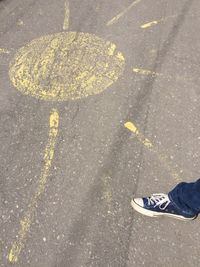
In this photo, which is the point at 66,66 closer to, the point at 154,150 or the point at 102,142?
the point at 102,142

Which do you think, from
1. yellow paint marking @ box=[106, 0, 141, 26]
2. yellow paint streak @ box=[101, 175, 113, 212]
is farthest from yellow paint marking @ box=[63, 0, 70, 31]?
yellow paint streak @ box=[101, 175, 113, 212]

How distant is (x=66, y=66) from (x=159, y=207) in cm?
253

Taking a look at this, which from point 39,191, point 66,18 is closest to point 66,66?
point 66,18

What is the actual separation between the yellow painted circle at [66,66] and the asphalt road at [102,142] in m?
0.02

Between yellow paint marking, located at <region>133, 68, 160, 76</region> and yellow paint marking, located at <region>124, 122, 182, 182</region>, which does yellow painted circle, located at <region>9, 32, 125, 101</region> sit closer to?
yellow paint marking, located at <region>133, 68, 160, 76</region>

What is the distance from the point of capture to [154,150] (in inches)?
162

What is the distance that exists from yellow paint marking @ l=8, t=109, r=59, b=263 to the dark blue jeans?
4.24ft

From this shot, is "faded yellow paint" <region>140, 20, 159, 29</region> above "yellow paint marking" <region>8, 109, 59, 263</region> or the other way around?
above

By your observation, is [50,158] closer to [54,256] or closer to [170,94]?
[54,256]

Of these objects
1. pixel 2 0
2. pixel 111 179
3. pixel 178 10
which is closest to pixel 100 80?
pixel 111 179

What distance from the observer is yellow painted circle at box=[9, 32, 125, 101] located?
16.1 feet

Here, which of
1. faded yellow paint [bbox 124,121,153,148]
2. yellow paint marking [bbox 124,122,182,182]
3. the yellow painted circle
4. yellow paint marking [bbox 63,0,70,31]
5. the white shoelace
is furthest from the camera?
yellow paint marking [bbox 63,0,70,31]

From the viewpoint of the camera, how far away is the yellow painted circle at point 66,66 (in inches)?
193

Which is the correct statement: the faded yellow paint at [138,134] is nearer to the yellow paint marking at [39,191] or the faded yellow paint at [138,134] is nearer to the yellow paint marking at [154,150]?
the yellow paint marking at [154,150]
